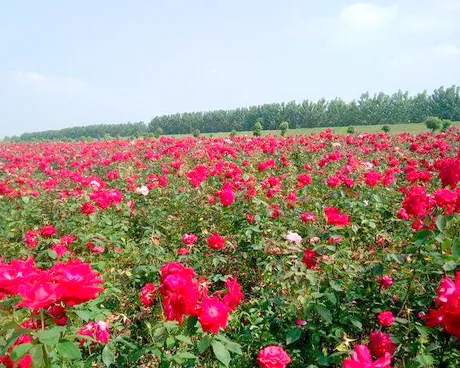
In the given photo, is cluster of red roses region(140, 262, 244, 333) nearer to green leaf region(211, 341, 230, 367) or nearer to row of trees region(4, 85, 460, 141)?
green leaf region(211, 341, 230, 367)

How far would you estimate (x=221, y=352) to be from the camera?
5.20 ft

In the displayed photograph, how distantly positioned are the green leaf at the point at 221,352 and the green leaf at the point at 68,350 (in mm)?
574

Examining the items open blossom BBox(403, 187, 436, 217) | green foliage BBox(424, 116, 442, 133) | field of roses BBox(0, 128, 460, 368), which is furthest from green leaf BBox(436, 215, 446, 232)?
green foliage BBox(424, 116, 442, 133)

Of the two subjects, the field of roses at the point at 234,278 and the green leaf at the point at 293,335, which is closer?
the field of roses at the point at 234,278

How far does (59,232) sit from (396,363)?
4224mm

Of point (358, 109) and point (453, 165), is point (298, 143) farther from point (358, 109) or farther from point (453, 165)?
point (358, 109)

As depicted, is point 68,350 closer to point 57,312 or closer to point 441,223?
point 57,312

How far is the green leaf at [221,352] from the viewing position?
1.55 metres

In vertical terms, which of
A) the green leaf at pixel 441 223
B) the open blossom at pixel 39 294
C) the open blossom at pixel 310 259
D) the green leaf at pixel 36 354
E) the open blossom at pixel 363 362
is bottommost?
the open blossom at pixel 310 259

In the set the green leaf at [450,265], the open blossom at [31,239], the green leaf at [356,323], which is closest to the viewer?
the green leaf at [450,265]

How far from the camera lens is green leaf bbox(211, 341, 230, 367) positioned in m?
1.55

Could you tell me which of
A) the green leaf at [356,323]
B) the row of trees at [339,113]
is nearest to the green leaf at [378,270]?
the green leaf at [356,323]

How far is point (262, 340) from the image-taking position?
8.87 ft

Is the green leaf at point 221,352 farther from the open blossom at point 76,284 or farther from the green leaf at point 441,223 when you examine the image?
the green leaf at point 441,223
